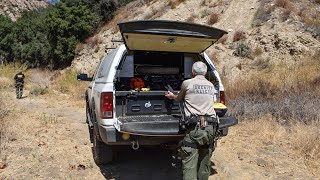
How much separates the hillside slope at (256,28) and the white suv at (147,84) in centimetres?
851

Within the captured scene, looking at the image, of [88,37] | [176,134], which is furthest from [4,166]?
[88,37]

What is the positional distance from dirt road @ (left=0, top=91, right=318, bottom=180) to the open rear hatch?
2.03m

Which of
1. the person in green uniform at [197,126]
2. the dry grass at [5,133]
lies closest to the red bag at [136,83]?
the person in green uniform at [197,126]

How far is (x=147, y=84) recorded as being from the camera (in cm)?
592

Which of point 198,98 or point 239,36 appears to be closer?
point 198,98

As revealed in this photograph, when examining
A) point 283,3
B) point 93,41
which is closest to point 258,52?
point 283,3

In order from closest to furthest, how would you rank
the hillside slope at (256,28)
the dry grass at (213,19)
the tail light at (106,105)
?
the tail light at (106,105) < the hillside slope at (256,28) < the dry grass at (213,19)

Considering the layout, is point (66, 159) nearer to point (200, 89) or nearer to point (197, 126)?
point (197, 126)

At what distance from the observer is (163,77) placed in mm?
6055

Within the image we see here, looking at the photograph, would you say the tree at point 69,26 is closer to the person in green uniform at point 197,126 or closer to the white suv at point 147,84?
the white suv at point 147,84

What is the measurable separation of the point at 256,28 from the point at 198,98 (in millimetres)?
13817

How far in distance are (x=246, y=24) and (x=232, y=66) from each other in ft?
11.8

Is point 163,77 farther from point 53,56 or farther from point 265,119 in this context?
point 53,56

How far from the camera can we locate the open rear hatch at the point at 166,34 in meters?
4.38
